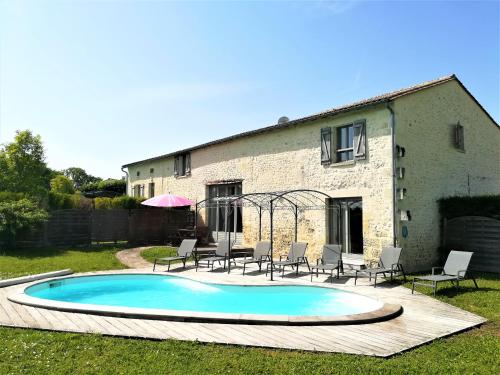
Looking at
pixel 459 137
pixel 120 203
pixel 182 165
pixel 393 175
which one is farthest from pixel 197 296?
pixel 182 165

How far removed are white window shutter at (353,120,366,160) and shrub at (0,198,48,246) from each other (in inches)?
527

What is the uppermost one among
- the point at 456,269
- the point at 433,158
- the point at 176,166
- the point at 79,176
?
the point at 79,176

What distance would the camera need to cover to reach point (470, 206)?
12594mm

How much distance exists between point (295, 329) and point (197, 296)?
4.78 m

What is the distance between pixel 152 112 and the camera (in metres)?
16.5

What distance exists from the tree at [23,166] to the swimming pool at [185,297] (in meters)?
10.7

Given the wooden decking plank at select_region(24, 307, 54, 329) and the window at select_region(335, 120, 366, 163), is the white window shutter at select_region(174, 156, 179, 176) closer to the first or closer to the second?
the window at select_region(335, 120, 366, 163)

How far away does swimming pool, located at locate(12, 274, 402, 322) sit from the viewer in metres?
8.11

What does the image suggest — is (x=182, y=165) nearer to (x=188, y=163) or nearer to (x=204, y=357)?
(x=188, y=163)

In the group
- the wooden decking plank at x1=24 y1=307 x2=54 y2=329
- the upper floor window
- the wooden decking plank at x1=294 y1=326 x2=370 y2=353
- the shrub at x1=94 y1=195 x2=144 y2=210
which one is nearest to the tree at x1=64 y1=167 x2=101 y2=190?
the shrub at x1=94 y1=195 x2=144 y2=210

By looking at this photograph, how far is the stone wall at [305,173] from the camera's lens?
40.0 ft

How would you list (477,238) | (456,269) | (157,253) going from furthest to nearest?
(157,253) → (477,238) → (456,269)

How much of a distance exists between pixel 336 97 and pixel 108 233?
1298 centimetres

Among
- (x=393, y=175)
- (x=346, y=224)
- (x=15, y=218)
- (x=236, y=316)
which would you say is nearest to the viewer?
(x=236, y=316)
